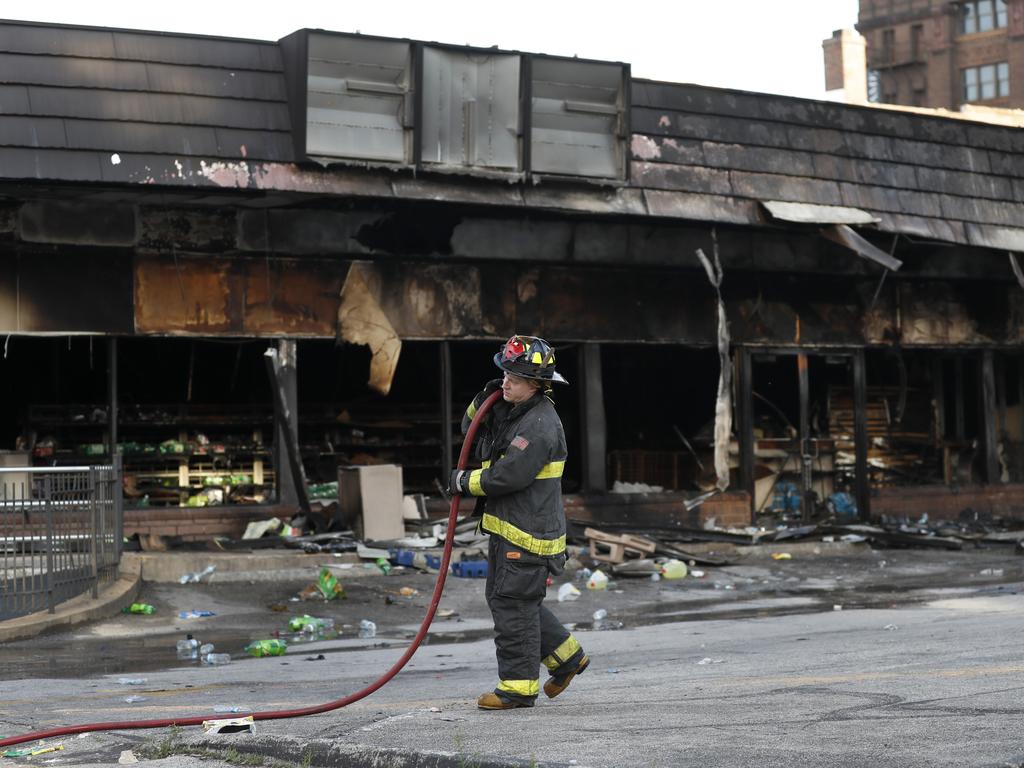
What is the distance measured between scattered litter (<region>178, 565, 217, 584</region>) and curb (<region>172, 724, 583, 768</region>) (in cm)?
820

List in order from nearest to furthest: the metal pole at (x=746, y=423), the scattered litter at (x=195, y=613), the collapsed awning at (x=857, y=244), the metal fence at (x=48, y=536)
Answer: the metal fence at (x=48, y=536), the scattered litter at (x=195, y=613), the collapsed awning at (x=857, y=244), the metal pole at (x=746, y=423)

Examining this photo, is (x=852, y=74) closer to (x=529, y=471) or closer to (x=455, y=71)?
(x=455, y=71)

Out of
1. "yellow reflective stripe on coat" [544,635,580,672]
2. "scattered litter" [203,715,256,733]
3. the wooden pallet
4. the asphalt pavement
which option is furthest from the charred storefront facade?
"scattered litter" [203,715,256,733]

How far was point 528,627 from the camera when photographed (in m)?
6.99

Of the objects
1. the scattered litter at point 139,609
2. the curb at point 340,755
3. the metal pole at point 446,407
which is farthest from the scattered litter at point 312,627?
the metal pole at point 446,407

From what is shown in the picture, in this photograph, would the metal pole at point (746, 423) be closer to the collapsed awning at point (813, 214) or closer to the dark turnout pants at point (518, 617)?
the collapsed awning at point (813, 214)

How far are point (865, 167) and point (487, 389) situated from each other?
41.6ft

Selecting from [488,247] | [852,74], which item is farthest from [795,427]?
[852,74]

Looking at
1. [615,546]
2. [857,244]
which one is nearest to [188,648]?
[615,546]

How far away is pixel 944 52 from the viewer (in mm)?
77562

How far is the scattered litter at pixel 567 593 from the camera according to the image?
45.9 ft

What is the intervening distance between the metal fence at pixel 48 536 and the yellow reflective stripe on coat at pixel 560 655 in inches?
218

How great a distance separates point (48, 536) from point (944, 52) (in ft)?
243

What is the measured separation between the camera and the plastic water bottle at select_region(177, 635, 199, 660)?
10.4m
